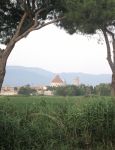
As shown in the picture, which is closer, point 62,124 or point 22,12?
point 62,124

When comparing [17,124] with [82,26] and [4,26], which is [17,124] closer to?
[82,26]

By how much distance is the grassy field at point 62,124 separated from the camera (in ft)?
29.6

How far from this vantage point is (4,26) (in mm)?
28188

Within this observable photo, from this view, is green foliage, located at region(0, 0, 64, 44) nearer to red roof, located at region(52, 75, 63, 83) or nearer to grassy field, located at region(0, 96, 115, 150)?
grassy field, located at region(0, 96, 115, 150)

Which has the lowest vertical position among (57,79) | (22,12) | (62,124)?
(62,124)

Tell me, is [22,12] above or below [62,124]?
above

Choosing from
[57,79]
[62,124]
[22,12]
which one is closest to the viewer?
[62,124]

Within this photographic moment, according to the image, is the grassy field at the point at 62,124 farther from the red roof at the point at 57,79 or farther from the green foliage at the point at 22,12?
the red roof at the point at 57,79

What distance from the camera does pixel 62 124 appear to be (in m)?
10.0

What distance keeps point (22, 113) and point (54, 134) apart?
Result: 79 cm

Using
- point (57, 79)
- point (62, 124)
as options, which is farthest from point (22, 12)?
point (57, 79)

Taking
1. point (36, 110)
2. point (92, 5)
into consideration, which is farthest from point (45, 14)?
point (36, 110)

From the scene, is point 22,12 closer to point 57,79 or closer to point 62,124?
point 62,124

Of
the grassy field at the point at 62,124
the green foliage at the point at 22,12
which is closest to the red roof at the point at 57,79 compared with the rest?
the green foliage at the point at 22,12
